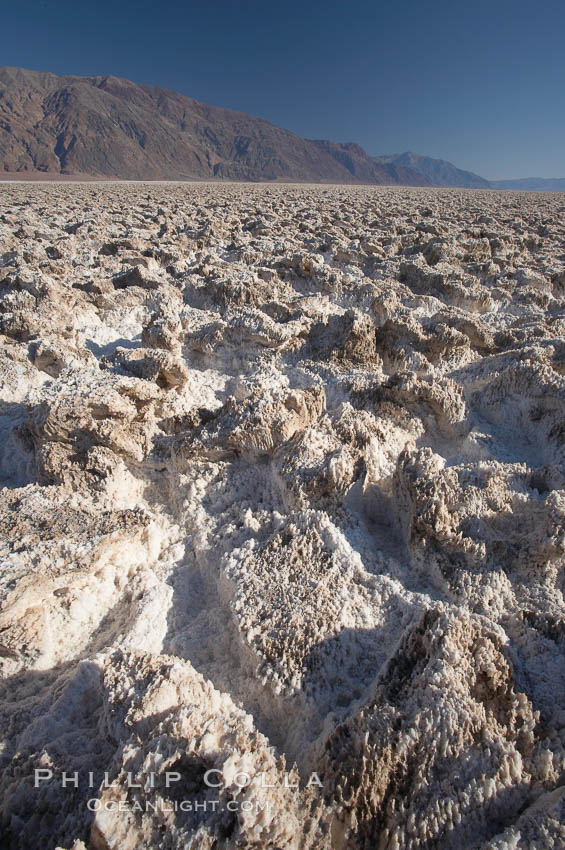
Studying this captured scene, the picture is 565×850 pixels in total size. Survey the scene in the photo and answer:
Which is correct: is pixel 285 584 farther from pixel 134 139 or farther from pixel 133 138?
pixel 133 138

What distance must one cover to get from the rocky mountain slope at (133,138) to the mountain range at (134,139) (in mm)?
242

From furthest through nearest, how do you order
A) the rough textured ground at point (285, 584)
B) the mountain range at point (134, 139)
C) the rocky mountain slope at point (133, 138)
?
the rocky mountain slope at point (133, 138), the mountain range at point (134, 139), the rough textured ground at point (285, 584)

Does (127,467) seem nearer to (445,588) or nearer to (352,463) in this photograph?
(352,463)

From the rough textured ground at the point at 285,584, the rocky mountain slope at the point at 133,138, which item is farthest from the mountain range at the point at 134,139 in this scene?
the rough textured ground at the point at 285,584

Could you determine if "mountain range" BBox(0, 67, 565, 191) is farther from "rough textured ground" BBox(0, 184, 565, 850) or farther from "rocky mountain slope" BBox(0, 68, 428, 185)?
"rough textured ground" BBox(0, 184, 565, 850)

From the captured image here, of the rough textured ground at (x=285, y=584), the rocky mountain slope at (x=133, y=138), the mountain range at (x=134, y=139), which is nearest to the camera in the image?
the rough textured ground at (x=285, y=584)

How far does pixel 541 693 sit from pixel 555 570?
1.83ft

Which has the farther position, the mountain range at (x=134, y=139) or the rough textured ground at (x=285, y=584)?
the mountain range at (x=134, y=139)

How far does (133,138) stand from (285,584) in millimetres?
143214

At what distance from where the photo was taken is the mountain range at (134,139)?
95062 mm

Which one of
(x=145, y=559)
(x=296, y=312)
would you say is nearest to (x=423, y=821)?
(x=145, y=559)

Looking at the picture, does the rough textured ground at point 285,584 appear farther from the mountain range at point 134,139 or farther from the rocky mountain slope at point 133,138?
the rocky mountain slope at point 133,138

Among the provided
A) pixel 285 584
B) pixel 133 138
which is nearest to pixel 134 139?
pixel 133 138

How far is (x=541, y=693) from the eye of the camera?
4.41ft
